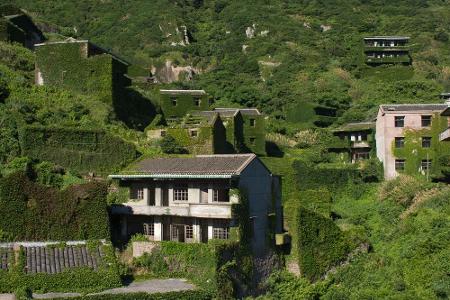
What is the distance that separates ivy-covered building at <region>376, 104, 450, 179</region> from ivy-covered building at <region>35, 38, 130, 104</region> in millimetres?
21636

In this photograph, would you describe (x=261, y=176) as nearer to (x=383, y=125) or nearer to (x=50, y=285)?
(x=50, y=285)

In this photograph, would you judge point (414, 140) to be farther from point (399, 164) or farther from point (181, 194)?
point (181, 194)

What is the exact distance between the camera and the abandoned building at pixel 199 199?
3191cm

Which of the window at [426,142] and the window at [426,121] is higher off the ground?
the window at [426,121]

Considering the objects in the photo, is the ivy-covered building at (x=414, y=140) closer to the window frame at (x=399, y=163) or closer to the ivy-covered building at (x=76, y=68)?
the window frame at (x=399, y=163)

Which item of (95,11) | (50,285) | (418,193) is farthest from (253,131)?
(95,11)

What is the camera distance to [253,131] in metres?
54.5

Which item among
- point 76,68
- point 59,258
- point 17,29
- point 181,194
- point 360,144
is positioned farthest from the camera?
point 360,144

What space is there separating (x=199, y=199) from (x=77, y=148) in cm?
920

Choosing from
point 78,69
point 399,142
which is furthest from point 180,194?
point 399,142

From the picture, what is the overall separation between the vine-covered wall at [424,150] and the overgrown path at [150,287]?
27.5 meters

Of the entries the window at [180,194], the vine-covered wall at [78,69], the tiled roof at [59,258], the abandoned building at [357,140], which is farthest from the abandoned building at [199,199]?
the abandoned building at [357,140]

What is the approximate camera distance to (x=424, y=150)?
167 ft

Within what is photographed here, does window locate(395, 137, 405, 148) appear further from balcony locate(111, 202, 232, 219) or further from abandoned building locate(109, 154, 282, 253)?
balcony locate(111, 202, 232, 219)
